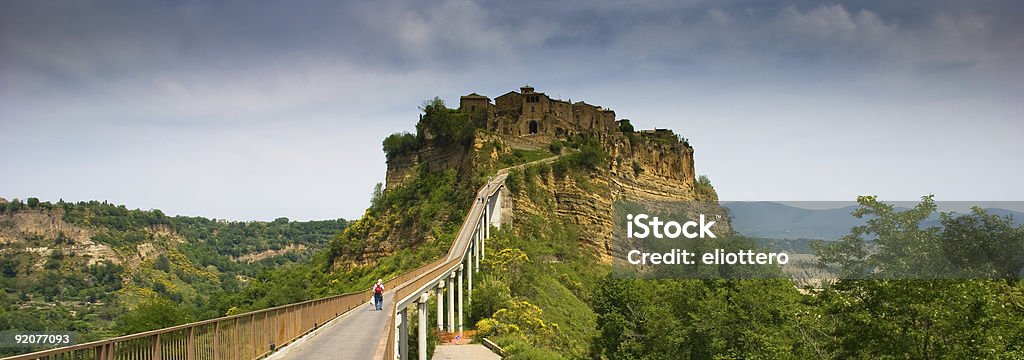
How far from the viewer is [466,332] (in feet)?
144

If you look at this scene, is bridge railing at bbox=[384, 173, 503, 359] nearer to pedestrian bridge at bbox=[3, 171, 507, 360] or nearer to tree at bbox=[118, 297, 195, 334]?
pedestrian bridge at bbox=[3, 171, 507, 360]

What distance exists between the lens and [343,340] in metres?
18.0

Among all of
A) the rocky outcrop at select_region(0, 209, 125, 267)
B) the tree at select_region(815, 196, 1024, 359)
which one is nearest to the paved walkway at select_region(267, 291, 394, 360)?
the tree at select_region(815, 196, 1024, 359)

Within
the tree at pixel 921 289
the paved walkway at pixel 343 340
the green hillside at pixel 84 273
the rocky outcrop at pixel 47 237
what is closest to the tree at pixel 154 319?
the paved walkway at pixel 343 340

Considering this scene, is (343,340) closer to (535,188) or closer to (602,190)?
(535,188)

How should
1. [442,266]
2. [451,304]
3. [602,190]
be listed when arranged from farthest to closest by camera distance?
[602,190]
[451,304]
[442,266]

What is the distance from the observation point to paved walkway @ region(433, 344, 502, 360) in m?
37.7

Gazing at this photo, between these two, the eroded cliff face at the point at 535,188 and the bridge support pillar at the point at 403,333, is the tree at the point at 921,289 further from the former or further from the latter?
the eroded cliff face at the point at 535,188

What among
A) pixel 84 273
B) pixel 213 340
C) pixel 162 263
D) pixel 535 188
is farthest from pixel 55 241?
pixel 213 340

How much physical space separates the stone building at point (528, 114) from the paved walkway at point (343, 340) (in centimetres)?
4820

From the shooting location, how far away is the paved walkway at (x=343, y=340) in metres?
15.6

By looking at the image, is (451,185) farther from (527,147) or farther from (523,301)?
(523,301)

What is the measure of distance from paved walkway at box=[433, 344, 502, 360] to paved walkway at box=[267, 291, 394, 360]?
46.2 feet

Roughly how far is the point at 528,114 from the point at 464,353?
123 feet
